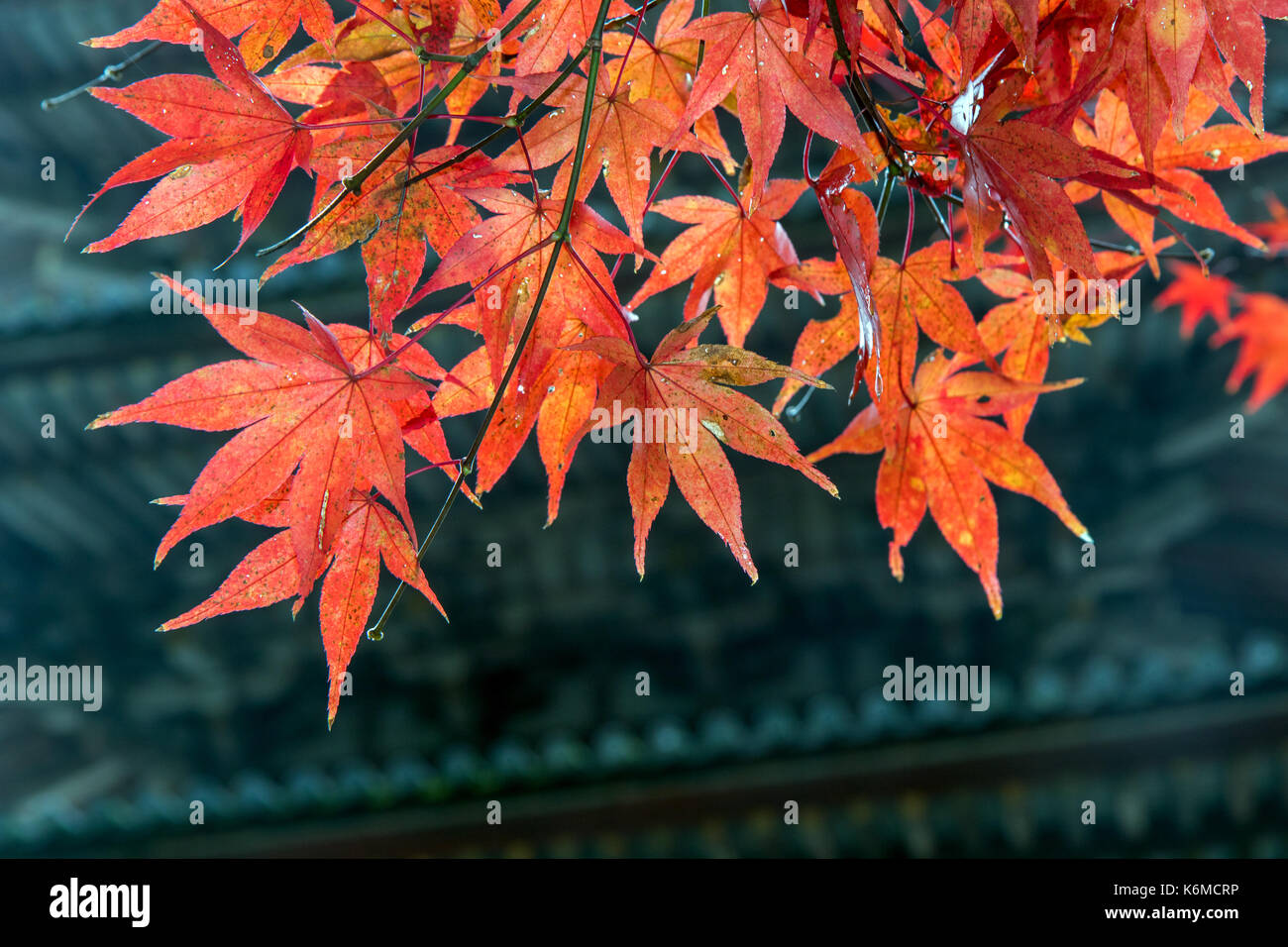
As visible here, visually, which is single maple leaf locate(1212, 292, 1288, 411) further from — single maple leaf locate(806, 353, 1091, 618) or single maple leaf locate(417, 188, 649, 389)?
single maple leaf locate(417, 188, 649, 389)

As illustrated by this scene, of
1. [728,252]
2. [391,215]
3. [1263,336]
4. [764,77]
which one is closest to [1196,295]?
[1263,336]

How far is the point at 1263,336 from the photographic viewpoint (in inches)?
90.1

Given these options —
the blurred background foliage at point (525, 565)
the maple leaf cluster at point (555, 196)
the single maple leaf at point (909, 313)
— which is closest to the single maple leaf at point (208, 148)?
the maple leaf cluster at point (555, 196)

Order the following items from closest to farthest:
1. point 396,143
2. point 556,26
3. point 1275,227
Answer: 1. point 396,143
2. point 556,26
3. point 1275,227

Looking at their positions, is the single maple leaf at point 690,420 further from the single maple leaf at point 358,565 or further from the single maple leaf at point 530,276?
the single maple leaf at point 358,565

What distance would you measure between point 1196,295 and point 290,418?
226 cm

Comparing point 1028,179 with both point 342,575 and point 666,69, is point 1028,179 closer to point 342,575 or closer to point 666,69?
point 666,69

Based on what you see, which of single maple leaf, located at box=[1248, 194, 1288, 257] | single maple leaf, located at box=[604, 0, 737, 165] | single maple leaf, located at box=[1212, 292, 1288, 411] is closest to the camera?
single maple leaf, located at box=[604, 0, 737, 165]

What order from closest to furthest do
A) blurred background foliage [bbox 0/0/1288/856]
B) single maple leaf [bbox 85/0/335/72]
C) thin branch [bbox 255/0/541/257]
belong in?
thin branch [bbox 255/0/541/257] < single maple leaf [bbox 85/0/335/72] < blurred background foliage [bbox 0/0/1288/856]

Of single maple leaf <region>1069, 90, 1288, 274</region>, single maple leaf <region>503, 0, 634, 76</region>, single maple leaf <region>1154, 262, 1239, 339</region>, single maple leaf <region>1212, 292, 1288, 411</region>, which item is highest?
single maple leaf <region>1154, 262, 1239, 339</region>

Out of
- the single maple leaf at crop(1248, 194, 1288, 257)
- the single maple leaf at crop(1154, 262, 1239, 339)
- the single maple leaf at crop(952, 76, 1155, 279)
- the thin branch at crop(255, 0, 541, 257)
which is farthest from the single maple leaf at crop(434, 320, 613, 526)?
the single maple leaf at crop(1248, 194, 1288, 257)

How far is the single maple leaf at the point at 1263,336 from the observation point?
2287 millimetres

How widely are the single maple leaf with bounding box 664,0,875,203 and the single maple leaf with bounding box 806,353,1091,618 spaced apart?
0.25 metres

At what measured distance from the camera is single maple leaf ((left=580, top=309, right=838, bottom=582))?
0.53 meters
